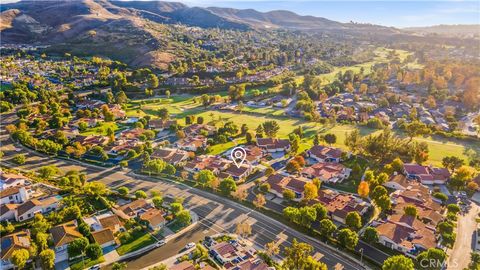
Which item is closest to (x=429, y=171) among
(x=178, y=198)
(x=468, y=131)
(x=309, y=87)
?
(x=468, y=131)

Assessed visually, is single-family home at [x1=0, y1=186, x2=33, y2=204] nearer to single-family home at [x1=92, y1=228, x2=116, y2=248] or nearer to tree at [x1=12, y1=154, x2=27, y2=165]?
tree at [x1=12, y1=154, x2=27, y2=165]

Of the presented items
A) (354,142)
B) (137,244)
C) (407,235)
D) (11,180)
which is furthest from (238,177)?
(11,180)

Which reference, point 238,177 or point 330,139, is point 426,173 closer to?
point 330,139

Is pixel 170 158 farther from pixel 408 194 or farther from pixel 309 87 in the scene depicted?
pixel 309 87

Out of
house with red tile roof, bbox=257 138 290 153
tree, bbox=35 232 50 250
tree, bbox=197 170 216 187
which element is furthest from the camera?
house with red tile roof, bbox=257 138 290 153

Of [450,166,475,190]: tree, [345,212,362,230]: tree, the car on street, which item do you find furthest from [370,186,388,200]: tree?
the car on street

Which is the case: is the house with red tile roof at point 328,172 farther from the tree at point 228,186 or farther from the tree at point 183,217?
the tree at point 183,217
